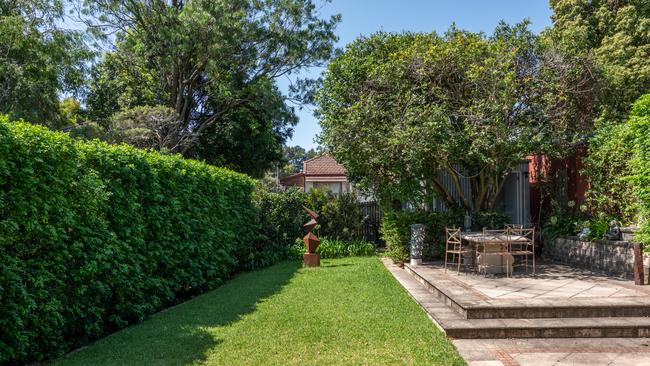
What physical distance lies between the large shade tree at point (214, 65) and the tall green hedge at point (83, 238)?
406 inches

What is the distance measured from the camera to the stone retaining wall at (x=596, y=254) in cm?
766

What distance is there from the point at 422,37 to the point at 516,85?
7.95 ft

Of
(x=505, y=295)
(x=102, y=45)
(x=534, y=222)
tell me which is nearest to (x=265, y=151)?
(x=102, y=45)

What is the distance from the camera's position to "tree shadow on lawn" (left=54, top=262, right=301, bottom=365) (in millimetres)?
4121

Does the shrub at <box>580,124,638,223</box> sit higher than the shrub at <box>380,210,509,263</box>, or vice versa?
the shrub at <box>580,124,638,223</box>

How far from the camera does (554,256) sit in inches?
391

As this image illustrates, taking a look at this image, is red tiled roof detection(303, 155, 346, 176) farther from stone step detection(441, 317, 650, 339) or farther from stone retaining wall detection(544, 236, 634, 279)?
stone step detection(441, 317, 650, 339)

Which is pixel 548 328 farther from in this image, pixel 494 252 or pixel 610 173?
pixel 610 173

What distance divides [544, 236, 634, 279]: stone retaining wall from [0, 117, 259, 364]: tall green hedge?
754 cm

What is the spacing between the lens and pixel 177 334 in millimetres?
4938

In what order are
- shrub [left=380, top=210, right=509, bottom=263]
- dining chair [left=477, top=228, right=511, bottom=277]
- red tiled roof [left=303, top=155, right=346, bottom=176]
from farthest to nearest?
red tiled roof [left=303, top=155, right=346, bottom=176] < shrub [left=380, top=210, right=509, bottom=263] < dining chair [left=477, top=228, right=511, bottom=277]

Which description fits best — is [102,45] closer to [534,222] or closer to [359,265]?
[359,265]

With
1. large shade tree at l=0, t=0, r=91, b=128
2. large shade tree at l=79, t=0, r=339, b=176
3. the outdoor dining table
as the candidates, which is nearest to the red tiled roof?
large shade tree at l=79, t=0, r=339, b=176

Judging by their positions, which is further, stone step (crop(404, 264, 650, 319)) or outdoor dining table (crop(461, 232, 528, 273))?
outdoor dining table (crop(461, 232, 528, 273))
